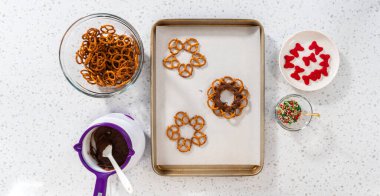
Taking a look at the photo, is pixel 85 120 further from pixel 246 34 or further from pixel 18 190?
pixel 246 34

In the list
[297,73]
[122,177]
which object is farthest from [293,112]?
[122,177]

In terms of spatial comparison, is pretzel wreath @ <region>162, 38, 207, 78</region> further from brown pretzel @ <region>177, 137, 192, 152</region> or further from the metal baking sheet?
brown pretzel @ <region>177, 137, 192, 152</region>

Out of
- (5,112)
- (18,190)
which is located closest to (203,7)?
(5,112)

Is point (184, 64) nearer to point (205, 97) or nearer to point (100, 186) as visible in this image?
point (205, 97)

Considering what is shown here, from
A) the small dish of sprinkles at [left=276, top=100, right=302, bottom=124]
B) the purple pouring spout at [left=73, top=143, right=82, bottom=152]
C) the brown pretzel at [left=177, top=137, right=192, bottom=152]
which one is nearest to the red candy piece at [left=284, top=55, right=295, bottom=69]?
the small dish of sprinkles at [left=276, top=100, right=302, bottom=124]

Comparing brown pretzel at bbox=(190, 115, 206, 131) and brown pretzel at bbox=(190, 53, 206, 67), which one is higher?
brown pretzel at bbox=(190, 53, 206, 67)
